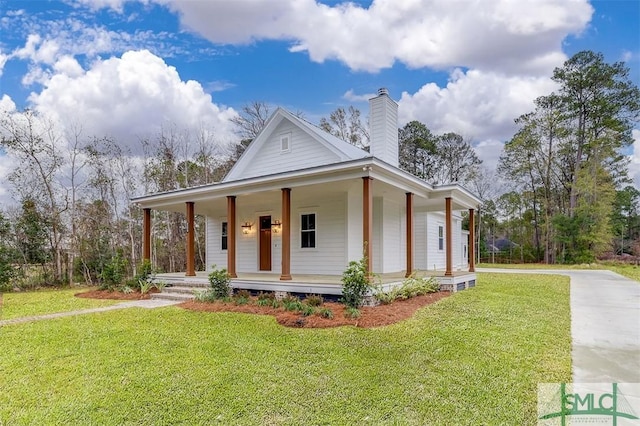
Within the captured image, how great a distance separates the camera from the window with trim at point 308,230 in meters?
10.7

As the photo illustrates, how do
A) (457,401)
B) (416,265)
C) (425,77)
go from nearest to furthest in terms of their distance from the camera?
(457,401), (416,265), (425,77)

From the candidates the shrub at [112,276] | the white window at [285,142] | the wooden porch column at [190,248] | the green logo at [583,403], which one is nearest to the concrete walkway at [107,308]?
the wooden porch column at [190,248]

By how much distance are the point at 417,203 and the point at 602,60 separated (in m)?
23.7

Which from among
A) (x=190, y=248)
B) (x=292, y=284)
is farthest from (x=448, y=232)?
(x=190, y=248)

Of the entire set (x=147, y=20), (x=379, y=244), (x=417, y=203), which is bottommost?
(x=379, y=244)

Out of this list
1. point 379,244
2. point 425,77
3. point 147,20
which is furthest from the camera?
point 425,77

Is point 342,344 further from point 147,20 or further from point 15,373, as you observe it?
point 147,20

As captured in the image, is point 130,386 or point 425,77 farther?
point 425,77

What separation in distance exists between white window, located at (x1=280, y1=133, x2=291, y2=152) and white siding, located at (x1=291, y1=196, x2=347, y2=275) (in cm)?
182

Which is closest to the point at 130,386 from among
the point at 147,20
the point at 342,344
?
the point at 342,344

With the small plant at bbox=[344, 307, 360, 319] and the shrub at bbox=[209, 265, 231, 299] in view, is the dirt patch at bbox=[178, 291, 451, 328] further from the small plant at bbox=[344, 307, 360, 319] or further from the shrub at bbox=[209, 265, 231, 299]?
the shrub at bbox=[209, 265, 231, 299]

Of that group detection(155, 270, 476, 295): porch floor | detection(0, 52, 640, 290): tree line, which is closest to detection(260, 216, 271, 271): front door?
detection(155, 270, 476, 295): porch floor

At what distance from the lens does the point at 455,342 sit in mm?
4863

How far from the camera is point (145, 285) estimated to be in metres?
10.2
